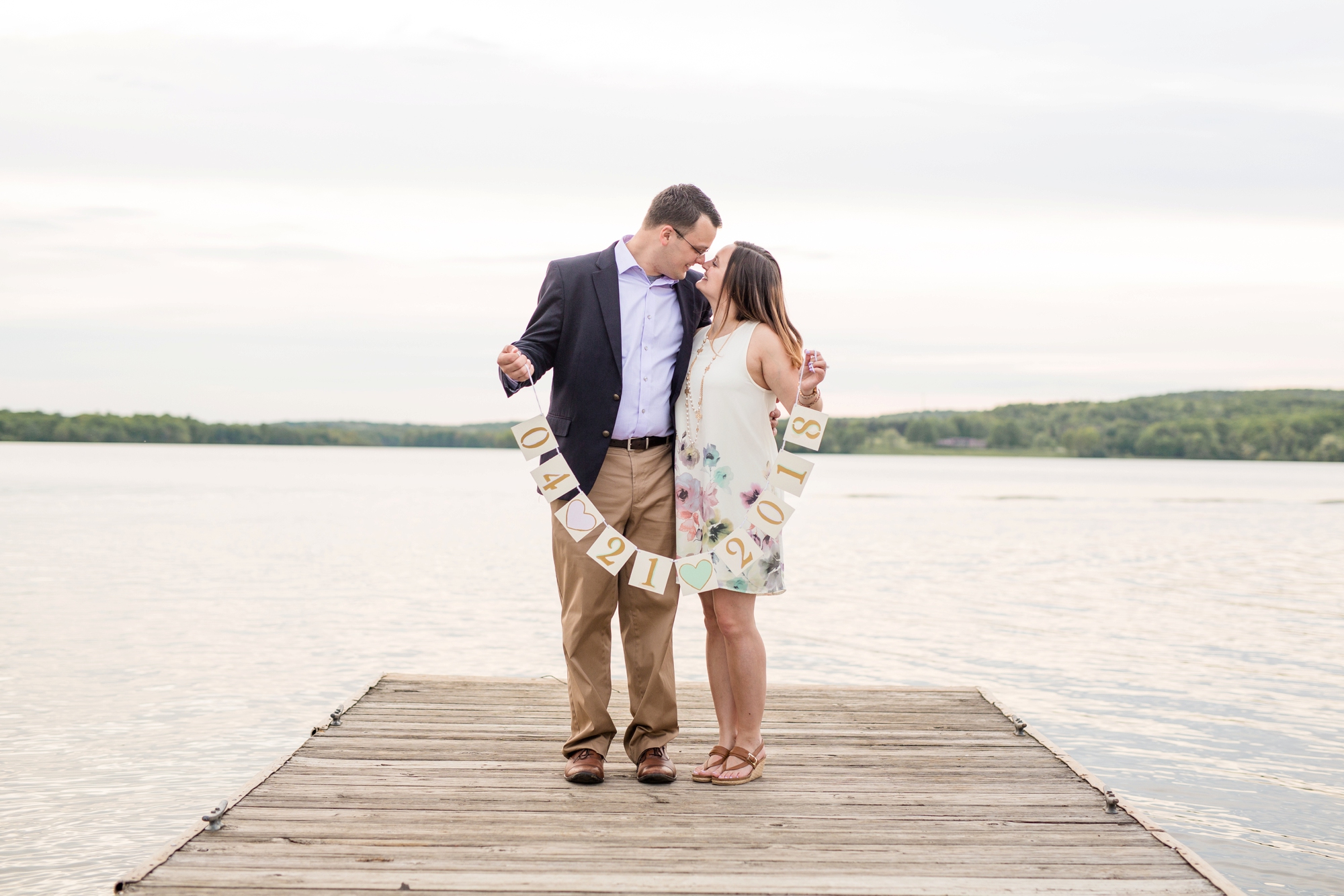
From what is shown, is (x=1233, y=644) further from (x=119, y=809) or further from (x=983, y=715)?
(x=119, y=809)

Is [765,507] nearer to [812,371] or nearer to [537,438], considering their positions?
[812,371]

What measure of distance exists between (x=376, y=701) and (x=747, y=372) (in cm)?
281

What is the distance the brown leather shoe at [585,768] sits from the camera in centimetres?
406

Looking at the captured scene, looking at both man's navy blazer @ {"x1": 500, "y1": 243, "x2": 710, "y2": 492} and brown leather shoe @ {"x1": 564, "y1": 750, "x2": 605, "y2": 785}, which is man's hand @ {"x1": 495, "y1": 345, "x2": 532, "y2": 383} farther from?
brown leather shoe @ {"x1": 564, "y1": 750, "x2": 605, "y2": 785}

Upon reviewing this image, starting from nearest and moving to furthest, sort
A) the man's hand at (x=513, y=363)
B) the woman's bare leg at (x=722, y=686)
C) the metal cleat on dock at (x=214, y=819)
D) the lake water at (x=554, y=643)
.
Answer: the metal cleat on dock at (x=214, y=819)
the man's hand at (x=513, y=363)
the woman's bare leg at (x=722, y=686)
the lake water at (x=554, y=643)

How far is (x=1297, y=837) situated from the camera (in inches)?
238

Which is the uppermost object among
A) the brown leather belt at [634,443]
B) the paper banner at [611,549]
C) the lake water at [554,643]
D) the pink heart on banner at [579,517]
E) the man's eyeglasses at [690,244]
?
the man's eyeglasses at [690,244]

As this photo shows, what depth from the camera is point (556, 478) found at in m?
4.04

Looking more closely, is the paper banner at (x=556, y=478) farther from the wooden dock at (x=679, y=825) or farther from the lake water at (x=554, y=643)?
the lake water at (x=554, y=643)

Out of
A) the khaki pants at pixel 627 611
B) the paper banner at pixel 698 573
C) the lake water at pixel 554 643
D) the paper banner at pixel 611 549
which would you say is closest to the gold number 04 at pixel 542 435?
the khaki pants at pixel 627 611

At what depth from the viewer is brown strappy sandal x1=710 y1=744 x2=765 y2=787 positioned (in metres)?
4.12

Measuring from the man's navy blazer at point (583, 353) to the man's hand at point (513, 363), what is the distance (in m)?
0.13

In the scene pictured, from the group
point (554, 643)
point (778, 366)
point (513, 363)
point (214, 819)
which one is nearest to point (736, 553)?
point (778, 366)

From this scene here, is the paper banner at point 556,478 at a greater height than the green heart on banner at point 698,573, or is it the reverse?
the paper banner at point 556,478
